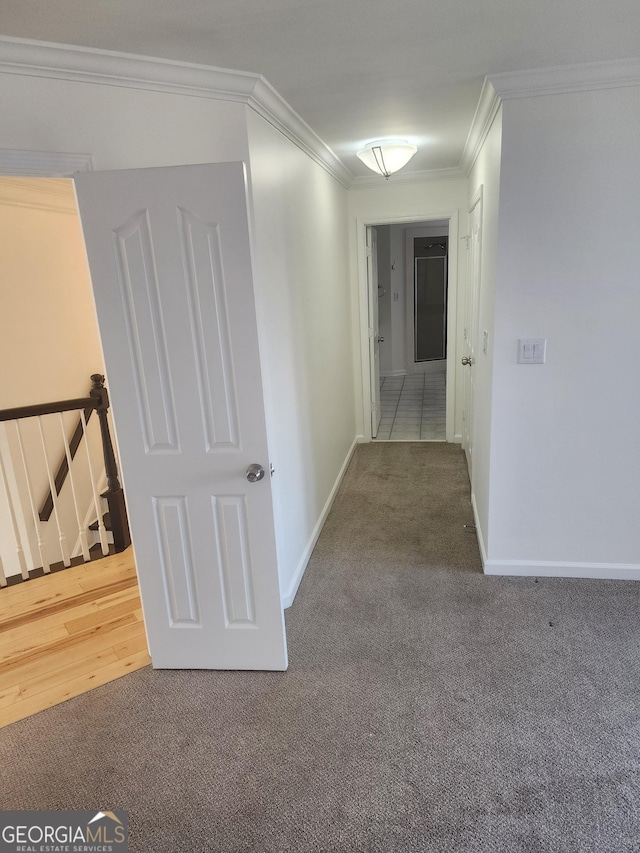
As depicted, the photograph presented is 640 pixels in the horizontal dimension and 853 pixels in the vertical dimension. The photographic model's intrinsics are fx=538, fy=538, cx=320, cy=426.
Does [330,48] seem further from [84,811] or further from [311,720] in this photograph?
[84,811]

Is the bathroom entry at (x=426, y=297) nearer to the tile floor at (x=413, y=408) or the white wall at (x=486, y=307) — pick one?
the tile floor at (x=413, y=408)

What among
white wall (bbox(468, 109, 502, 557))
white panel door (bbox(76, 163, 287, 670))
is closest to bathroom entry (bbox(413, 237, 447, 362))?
white wall (bbox(468, 109, 502, 557))

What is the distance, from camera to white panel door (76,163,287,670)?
1.88m

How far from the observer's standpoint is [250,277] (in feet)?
6.29

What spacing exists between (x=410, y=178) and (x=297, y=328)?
2399mm

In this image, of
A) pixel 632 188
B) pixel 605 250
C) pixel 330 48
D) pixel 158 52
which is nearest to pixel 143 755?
pixel 158 52

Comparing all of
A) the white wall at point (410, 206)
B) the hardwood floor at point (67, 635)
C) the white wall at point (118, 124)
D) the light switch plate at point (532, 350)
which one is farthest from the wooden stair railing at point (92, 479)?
the white wall at point (410, 206)

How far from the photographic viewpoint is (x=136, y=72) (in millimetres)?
1968

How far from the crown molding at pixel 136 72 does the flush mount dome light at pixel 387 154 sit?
107cm

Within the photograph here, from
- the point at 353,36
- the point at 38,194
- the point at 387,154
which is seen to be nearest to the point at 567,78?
the point at 353,36

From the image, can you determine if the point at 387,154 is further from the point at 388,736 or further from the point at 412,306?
the point at 412,306

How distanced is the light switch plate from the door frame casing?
235 cm

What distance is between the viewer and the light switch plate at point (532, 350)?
2.57 meters

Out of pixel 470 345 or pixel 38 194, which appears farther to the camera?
pixel 470 345
